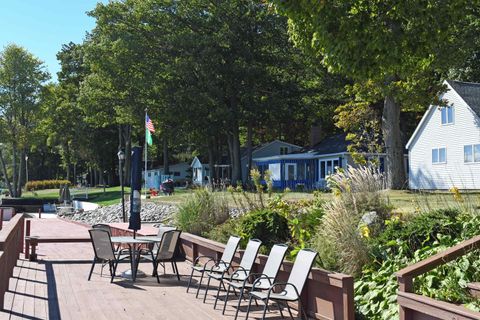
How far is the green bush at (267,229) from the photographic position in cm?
983

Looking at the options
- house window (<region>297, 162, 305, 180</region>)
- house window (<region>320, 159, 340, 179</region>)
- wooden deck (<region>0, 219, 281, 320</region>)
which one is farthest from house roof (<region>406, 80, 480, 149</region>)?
wooden deck (<region>0, 219, 281, 320</region>)

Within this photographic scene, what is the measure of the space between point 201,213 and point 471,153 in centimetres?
2080

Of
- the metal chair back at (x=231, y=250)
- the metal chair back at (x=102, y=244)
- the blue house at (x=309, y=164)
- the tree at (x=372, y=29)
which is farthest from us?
the blue house at (x=309, y=164)

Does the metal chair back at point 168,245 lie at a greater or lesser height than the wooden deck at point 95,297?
greater

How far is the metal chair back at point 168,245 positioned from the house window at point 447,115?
24555 mm

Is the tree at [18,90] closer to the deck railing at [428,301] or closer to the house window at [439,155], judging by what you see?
the house window at [439,155]

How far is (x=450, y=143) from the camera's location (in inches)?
1236

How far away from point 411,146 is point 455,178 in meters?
4.72

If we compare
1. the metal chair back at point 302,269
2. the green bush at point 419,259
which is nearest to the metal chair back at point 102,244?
the metal chair back at point 302,269

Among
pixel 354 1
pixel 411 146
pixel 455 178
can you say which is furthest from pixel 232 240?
pixel 411 146

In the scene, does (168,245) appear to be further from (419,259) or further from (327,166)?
(327,166)

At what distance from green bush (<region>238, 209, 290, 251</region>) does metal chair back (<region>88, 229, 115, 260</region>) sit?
217cm

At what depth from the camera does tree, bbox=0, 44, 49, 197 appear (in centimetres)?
5038

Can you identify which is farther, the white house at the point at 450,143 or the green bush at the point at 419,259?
the white house at the point at 450,143
